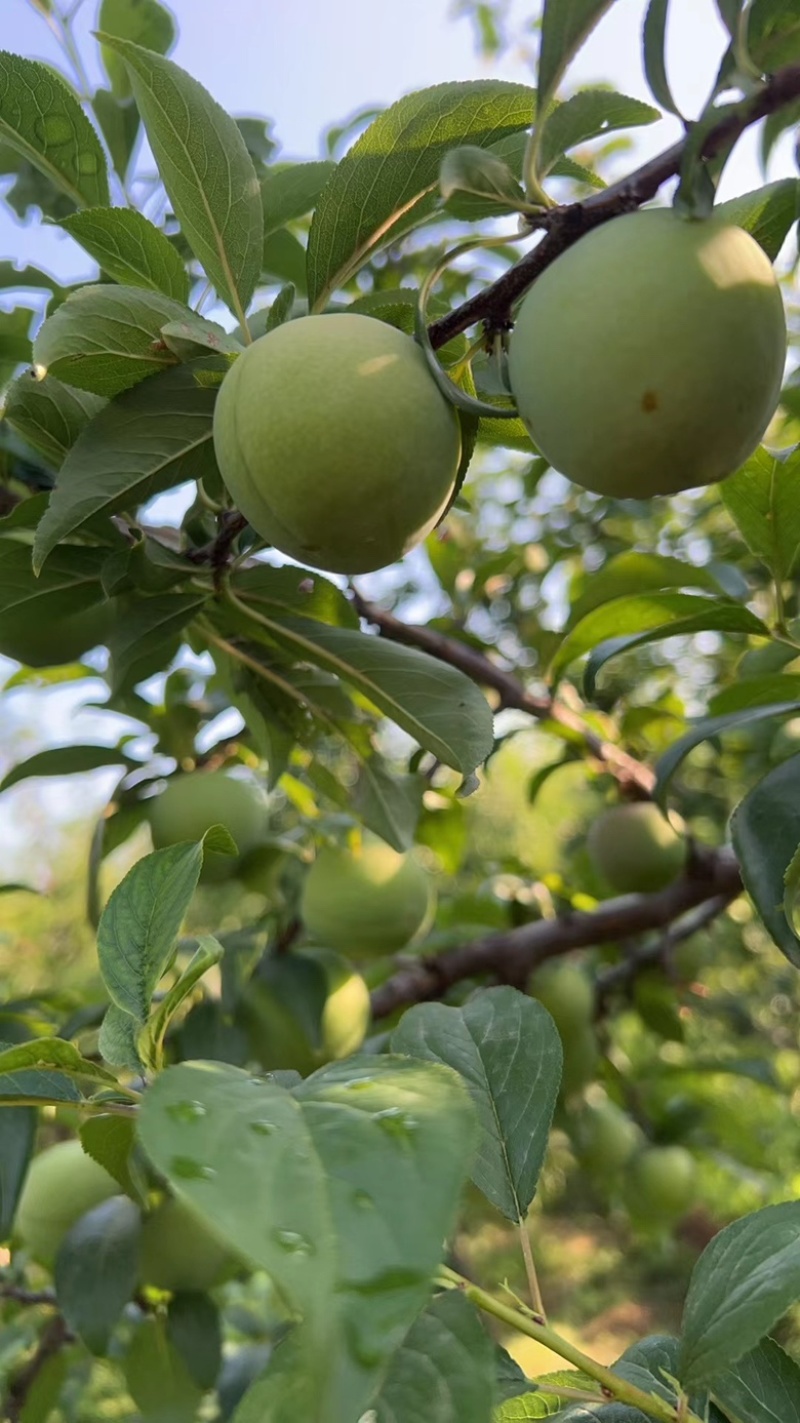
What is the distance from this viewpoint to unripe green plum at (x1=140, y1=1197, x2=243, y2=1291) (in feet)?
4.32

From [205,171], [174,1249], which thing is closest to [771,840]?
[205,171]

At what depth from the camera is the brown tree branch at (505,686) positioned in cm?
127

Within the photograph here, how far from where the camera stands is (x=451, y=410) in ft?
1.98

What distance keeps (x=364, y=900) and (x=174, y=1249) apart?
0.50m

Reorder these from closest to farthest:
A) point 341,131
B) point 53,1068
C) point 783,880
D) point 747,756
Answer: point 53,1068
point 783,880
point 341,131
point 747,756

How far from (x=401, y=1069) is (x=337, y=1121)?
52 millimetres

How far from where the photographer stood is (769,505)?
2.90ft

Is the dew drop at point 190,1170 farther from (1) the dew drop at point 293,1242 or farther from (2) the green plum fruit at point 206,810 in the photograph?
(2) the green plum fruit at point 206,810

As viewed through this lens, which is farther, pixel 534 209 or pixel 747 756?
pixel 747 756

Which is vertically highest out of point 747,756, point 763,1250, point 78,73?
point 78,73

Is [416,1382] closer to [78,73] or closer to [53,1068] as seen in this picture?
[53,1068]

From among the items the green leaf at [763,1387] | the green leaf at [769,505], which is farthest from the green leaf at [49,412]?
the green leaf at [763,1387]

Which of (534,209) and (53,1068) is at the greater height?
(534,209)

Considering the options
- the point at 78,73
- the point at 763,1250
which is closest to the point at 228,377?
the point at 763,1250
